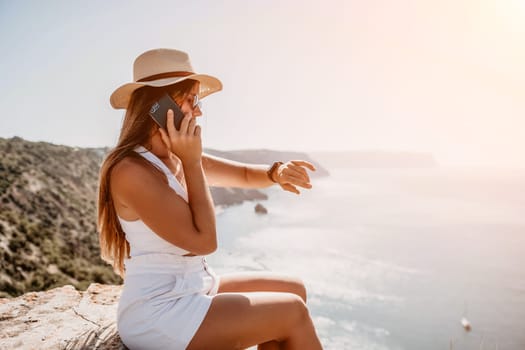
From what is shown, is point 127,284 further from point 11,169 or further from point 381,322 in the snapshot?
point 381,322

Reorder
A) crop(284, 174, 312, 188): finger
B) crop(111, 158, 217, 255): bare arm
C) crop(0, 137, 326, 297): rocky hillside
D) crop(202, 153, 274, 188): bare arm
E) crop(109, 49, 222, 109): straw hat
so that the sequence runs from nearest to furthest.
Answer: crop(111, 158, 217, 255): bare arm < crop(109, 49, 222, 109): straw hat < crop(284, 174, 312, 188): finger < crop(202, 153, 274, 188): bare arm < crop(0, 137, 326, 297): rocky hillside

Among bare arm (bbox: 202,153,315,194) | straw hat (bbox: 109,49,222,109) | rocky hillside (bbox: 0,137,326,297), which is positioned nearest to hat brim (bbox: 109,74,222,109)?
straw hat (bbox: 109,49,222,109)

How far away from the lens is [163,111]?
1.63 meters

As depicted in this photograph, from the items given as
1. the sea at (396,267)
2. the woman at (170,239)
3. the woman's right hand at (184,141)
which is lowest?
the sea at (396,267)

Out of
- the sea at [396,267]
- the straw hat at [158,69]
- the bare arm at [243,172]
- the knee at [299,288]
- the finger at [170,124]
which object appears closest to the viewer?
the finger at [170,124]

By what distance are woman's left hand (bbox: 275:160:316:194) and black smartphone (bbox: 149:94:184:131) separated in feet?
2.89

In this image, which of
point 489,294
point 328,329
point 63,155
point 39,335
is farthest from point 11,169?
point 489,294

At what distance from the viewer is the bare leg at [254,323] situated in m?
1.53

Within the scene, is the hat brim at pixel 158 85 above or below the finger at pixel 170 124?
above

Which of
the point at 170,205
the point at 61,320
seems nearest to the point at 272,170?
the point at 170,205

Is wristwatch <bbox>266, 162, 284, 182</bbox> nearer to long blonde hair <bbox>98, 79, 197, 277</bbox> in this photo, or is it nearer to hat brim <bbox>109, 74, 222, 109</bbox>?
hat brim <bbox>109, 74, 222, 109</bbox>

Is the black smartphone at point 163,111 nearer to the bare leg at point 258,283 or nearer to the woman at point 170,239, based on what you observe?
the woman at point 170,239

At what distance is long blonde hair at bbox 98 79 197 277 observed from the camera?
1709 millimetres

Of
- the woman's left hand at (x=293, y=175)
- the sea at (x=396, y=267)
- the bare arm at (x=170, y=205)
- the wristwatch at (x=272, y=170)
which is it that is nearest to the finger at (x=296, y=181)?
the woman's left hand at (x=293, y=175)
